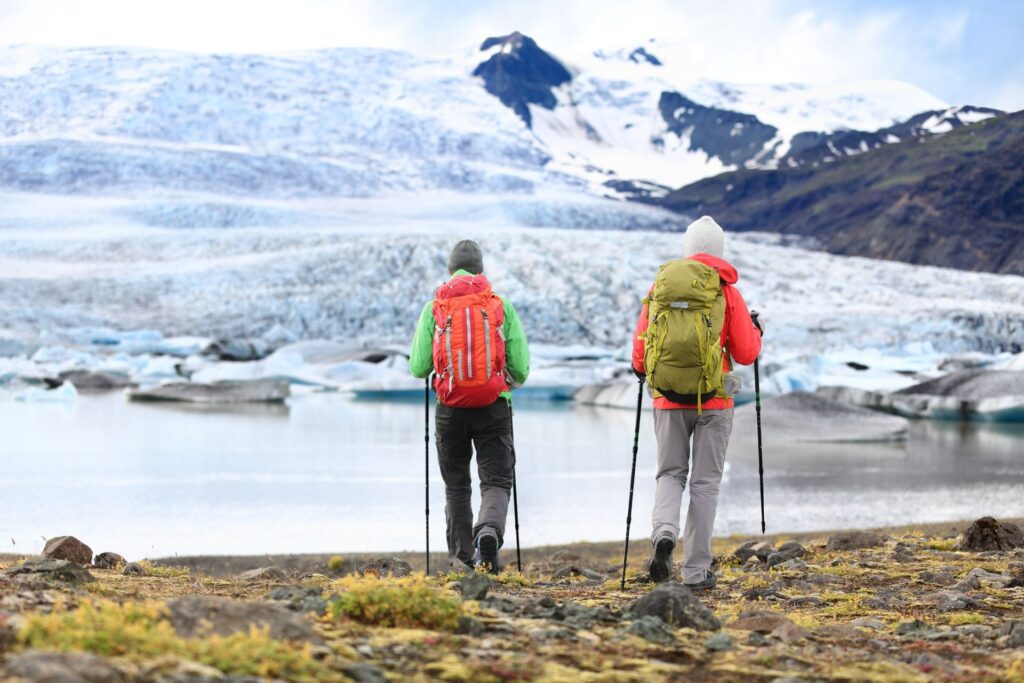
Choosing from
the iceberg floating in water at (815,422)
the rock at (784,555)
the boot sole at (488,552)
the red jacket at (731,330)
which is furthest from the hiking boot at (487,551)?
the iceberg floating in water at (815,422)

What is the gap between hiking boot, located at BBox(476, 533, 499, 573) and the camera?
15.0ft

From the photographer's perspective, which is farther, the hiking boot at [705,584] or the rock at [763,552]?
the rock at [763,552]

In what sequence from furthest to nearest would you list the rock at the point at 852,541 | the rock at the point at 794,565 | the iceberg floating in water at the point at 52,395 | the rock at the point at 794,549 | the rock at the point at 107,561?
the iceberg floating in water at the point at 52,395
the rock at the point at 852,541
the rock at the point at 794,549
the rock at the point at 794,565
the rock at the point at 107,561

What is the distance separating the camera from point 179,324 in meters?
25.9

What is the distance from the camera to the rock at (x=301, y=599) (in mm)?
2906

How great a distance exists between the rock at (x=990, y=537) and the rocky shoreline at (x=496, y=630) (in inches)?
43.7

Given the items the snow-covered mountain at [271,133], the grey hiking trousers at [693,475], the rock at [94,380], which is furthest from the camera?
the snow-covered mountain at [271,133]

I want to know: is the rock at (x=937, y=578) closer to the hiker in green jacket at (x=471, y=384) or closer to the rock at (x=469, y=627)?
the hiker in green jacket at (x=471, y=384)

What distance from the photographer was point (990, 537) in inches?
222

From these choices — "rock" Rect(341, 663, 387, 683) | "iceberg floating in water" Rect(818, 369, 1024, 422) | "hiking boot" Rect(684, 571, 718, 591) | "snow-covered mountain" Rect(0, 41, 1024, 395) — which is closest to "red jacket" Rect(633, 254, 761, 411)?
"hiking boot" Rect(684, 571, 718, 591)

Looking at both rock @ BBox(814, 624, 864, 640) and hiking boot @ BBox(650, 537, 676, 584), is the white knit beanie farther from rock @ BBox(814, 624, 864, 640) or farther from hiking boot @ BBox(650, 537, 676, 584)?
rock @ BBox(814, 624, 864, 640)

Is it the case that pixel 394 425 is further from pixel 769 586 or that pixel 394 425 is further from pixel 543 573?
pixel 769 586

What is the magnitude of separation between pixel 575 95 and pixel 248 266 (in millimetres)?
64549

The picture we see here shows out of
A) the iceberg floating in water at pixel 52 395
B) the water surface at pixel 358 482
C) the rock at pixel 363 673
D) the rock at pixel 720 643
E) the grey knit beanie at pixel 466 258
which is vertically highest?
the grey knit beanie at pixel 466 258
